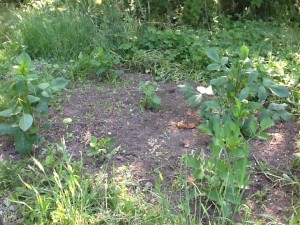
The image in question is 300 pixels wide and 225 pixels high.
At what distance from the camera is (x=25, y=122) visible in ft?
9.57

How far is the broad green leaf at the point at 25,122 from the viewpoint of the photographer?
9.52ft

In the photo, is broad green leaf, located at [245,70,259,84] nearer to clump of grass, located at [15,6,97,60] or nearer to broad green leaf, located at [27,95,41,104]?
broad green leaf, located at [27,95,41,104]

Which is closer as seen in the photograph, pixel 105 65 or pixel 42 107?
pixel 42 107

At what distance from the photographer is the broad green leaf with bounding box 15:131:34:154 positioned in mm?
3047

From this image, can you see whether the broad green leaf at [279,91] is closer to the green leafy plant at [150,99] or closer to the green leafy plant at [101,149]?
the green leafy plant at [150,99]

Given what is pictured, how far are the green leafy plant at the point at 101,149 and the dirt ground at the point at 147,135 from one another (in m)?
0.05

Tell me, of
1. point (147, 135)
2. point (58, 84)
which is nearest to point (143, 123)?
point (147, 135)

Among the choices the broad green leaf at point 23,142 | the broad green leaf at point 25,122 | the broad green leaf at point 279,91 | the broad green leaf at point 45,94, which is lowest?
the broad green leaf at point 23,142

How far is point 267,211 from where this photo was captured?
2.69 metres

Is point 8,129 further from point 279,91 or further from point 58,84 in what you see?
point 279,91

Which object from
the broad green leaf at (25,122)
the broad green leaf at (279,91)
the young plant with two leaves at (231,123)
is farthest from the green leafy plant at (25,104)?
the broad green leaf at (279,91)

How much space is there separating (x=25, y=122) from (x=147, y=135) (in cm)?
90

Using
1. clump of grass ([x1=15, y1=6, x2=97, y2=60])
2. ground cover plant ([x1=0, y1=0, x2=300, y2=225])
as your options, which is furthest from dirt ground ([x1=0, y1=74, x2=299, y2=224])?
clump of grass ([x1=15, y1=6, x2=97, y2=60])

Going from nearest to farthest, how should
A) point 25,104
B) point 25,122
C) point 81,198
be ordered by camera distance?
point 81,198 → point 25,122 → point 25,104
